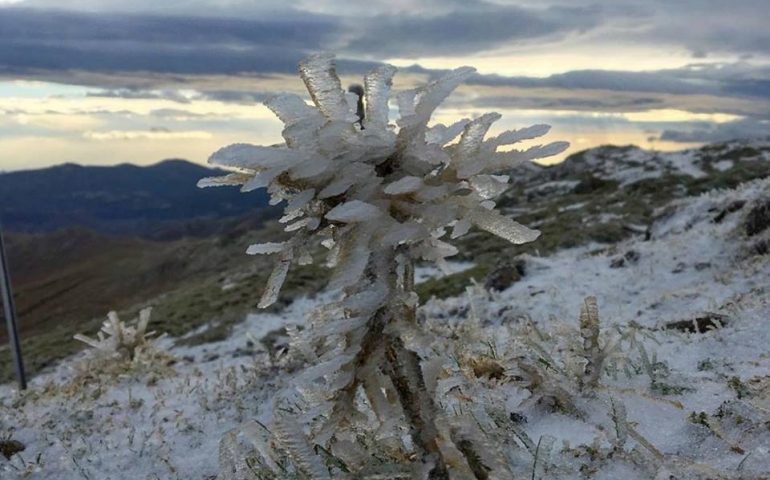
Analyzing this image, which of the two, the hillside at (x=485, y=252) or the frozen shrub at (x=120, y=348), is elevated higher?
the frozen shrub at (x=120, y=348)

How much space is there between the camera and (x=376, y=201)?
2.14m

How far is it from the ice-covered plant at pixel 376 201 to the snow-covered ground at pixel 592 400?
0.57 m

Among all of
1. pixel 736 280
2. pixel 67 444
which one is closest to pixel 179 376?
pixel 67 444

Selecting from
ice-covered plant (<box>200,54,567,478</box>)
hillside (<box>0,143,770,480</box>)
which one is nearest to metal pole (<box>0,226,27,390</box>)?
hillside (<box>0,143,770,480</box>)

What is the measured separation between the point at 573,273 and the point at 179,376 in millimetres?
6603

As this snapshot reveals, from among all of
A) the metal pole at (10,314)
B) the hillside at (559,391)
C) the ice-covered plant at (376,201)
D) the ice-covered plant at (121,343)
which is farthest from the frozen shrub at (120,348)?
the ice-covered plant at (376,201)

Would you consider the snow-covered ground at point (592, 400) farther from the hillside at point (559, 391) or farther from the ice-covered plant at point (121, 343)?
the ice-covered plant at point (121, 343)

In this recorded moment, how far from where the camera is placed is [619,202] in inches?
994

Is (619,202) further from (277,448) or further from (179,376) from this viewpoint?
(277,448)

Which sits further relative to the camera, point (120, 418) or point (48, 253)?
point (48, 253)

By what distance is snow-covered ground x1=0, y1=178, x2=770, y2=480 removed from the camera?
2.83 m

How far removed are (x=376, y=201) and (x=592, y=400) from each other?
182 centimetres

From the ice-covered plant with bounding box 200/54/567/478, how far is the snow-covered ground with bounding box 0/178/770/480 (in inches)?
22.6

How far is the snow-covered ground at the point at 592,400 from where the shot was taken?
9.29 feet
